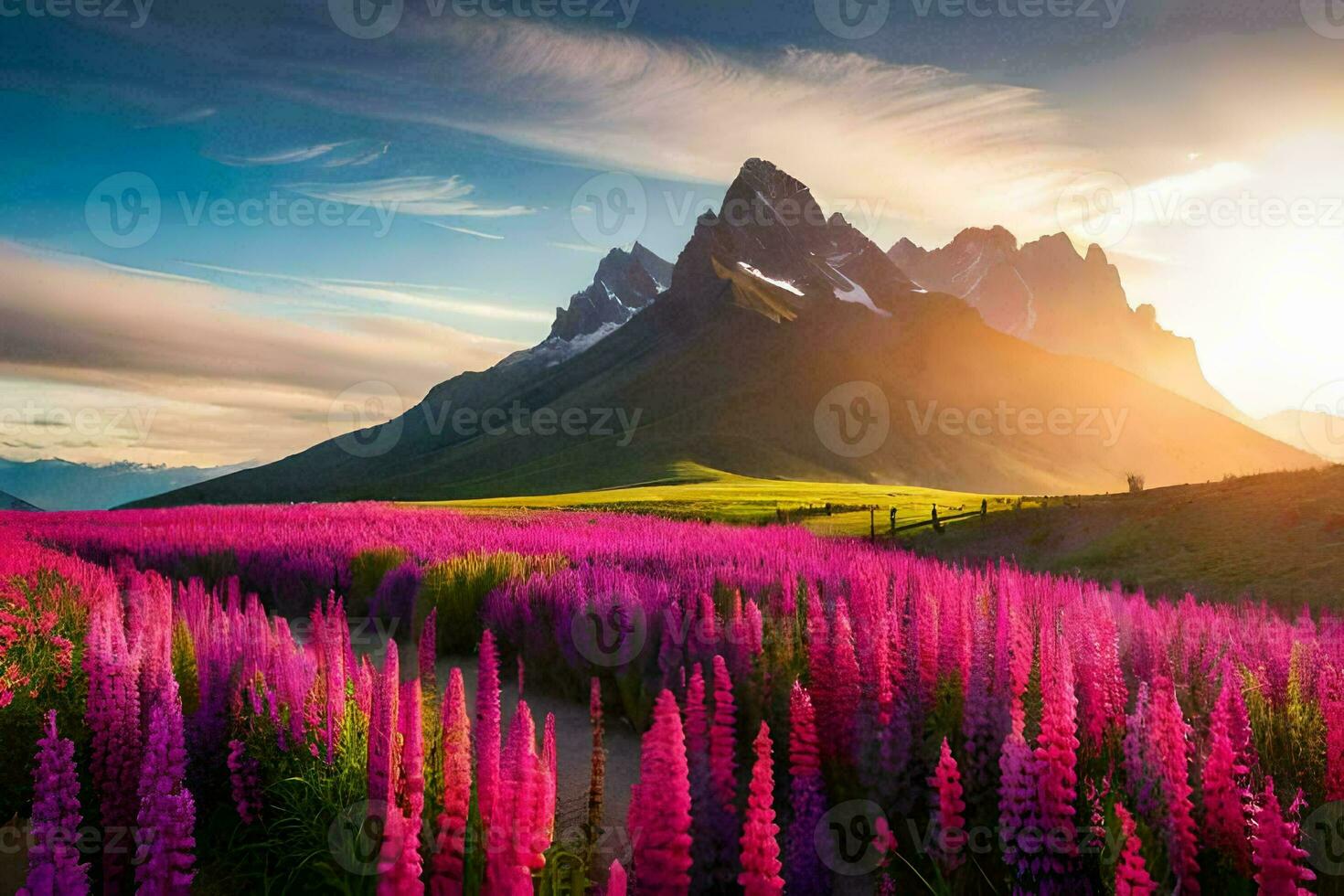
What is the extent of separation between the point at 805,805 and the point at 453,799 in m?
1.68

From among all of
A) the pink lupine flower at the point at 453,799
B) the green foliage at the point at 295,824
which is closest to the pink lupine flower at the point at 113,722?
the green foliage at the point at 295,824

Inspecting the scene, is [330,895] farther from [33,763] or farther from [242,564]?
[242,564]

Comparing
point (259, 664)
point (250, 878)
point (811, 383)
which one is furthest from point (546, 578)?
point (811, 383)

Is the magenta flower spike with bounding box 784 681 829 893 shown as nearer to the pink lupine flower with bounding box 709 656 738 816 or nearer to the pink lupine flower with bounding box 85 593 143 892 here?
the pink lupine flower with bounding box 709 656 738 816

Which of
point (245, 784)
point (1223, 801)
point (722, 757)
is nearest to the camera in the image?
point (1223, 801)

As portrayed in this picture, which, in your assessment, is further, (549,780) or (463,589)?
(463,589)

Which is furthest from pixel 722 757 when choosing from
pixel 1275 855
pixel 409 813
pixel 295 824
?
pixel 295 824

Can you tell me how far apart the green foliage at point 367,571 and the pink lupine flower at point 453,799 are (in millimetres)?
9147

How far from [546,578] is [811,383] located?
17844cm

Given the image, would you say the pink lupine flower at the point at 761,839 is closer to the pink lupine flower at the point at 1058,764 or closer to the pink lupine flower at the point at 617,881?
the pink lupine flower at the point at 617,881

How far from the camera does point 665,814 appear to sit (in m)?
2.73

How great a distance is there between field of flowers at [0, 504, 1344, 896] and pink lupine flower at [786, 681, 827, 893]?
0.5 inches

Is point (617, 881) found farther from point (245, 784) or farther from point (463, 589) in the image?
point (463, 589)

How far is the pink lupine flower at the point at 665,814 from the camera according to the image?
2.59 m
